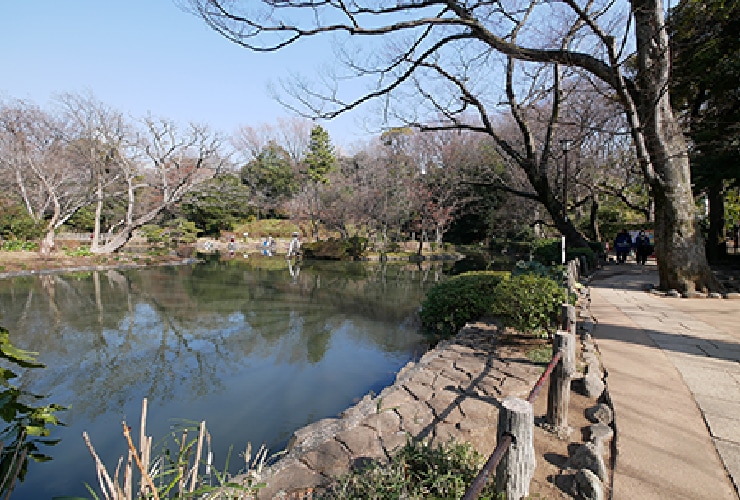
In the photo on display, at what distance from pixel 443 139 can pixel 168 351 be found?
21.0 meters

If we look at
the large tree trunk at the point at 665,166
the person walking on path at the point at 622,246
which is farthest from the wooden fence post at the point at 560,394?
the person walking on path at the point at 622,246

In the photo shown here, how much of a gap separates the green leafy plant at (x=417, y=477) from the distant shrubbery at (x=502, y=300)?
2.38m

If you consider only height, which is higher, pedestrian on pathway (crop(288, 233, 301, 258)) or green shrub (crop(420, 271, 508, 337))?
pedestrian on pathway (crop(288, 233, 301, 258))

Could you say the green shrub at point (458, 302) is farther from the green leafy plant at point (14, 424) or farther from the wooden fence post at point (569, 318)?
the green leafy plant at point (14, 424)

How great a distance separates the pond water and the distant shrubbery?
644 millimetres

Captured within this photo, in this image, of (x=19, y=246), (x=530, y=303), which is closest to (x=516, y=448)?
(x=530, y=303)

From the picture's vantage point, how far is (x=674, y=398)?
3.13 m

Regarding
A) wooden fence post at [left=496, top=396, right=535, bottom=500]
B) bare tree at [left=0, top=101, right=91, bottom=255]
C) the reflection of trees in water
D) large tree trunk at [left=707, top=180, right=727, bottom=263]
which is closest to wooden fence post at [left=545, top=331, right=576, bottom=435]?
wooden fence post at [left=496, top=396, right=535, bottom=500]

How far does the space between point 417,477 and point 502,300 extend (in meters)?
2.80

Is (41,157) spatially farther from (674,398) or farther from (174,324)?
(674,398)

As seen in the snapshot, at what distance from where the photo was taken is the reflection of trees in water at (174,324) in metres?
4.95

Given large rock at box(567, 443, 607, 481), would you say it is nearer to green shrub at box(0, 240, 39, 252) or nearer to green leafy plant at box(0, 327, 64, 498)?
green leafy plant at box(0, 327, 64, 498)

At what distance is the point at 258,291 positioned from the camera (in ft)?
37.1

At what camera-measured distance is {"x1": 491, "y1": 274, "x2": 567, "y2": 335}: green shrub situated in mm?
4410
